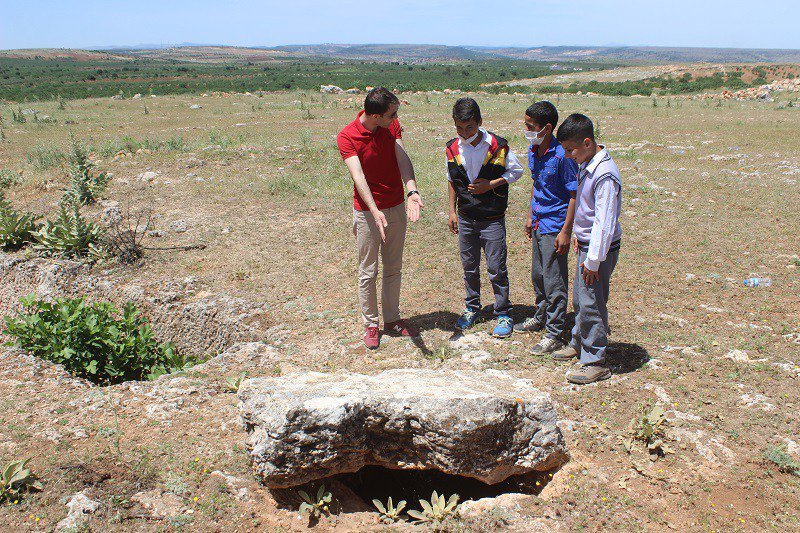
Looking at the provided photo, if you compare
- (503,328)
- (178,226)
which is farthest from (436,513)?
(178,226)

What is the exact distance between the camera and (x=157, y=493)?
318 centimetres

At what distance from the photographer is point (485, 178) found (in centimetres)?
446

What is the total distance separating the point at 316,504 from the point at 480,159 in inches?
108

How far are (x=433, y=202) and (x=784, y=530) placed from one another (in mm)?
6622

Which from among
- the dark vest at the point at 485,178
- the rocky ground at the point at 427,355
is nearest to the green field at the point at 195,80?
the rocky ground at the point at 427,355

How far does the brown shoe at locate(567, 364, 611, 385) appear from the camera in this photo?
3969mm

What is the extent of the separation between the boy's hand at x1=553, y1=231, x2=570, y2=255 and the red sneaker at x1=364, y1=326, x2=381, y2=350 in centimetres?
160

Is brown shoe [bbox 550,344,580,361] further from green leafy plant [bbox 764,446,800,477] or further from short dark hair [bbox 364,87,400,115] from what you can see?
short dark hair [bbox 364,87,400,115]

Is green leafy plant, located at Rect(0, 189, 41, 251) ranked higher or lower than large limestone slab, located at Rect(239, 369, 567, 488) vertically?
higher

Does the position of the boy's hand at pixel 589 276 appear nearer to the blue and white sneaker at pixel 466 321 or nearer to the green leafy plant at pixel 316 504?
the blue and white sneaker at pixel 466 321

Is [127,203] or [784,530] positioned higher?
[127,203]

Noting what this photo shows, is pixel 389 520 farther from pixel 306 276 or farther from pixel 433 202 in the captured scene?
pixel 433 202

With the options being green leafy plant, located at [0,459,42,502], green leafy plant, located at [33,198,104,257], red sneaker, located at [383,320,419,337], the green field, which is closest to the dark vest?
red sneaker, located at [383,320,419,337]

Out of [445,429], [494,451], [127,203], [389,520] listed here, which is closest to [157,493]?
[389,520]
